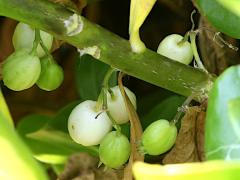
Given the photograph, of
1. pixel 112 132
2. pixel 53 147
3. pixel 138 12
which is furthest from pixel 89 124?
pixel 53 147

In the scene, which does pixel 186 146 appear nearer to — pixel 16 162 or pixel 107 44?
pixel 107 44

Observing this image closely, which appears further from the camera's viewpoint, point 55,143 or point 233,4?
point 55,143

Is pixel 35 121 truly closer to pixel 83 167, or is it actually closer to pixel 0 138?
pixel 83 167

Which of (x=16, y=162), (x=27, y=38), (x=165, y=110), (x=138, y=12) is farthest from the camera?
(x=165, y=110)

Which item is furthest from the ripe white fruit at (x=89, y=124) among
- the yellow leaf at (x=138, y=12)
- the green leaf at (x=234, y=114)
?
the green leaf at (x=234, y=114)

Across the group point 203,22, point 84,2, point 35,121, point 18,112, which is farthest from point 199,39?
point 18,112

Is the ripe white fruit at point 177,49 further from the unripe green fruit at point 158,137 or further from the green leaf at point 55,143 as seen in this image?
the green leaf at point 55,143
